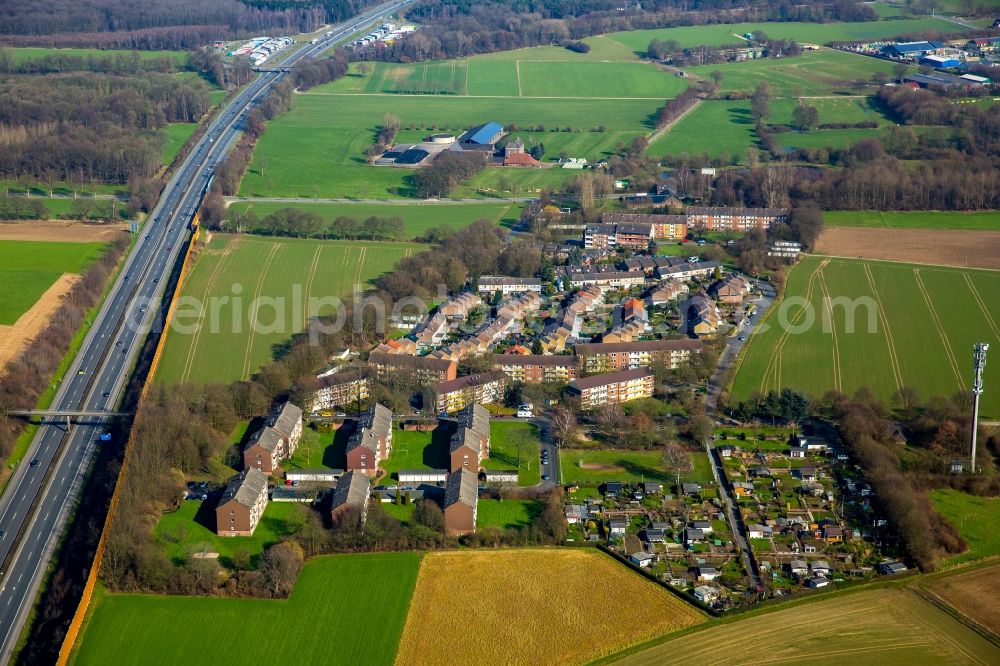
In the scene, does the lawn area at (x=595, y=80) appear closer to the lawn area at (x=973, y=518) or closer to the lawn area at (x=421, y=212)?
the lawn area at (x=421, y=212)

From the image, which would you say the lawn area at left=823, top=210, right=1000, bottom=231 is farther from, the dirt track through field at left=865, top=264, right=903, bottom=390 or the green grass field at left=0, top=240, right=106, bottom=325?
the green grass field at left=0, top=240, right=106, bottom=325

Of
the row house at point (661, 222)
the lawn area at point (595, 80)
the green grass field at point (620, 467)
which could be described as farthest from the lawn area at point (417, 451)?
the lawn area at point (595, 80)

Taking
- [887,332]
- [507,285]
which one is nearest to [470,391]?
[507,285]

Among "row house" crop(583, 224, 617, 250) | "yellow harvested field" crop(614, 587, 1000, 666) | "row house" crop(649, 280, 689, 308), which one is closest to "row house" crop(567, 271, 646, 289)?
"row house" crop(649, 280, 689, 308)

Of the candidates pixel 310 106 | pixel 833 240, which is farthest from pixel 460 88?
pixel 833 240

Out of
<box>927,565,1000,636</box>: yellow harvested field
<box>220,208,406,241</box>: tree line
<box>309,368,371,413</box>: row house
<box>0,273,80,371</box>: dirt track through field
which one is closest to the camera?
<box>927,565,1000,636</box>: yellow harvested field

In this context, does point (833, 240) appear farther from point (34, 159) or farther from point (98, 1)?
point (98, 1)

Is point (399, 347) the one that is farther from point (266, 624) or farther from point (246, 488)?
point (266, 624)
